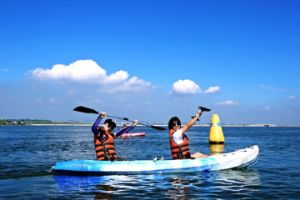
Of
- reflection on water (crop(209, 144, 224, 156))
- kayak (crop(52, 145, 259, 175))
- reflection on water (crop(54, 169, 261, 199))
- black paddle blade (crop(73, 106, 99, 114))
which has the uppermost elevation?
black paddle blade (crop(73, 106, 99, 114))

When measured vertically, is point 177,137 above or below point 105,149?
above

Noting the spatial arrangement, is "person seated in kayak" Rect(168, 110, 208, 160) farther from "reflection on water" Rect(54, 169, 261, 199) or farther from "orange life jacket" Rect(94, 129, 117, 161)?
"orange life jacket" Rect(94, 129, 117, 161)

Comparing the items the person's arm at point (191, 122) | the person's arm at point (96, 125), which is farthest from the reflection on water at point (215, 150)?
the person's arm at point (96, 125)

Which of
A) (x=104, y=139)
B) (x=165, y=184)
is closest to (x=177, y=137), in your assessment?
(x=165, y=184)

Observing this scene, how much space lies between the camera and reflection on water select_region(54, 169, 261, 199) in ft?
25.1

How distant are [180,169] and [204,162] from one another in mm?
1039

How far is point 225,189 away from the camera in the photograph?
8.08 metres

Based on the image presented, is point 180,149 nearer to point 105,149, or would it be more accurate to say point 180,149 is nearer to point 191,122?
point 191,122

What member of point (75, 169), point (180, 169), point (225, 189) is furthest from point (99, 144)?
point (225, 189)

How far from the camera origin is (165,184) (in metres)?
8.69

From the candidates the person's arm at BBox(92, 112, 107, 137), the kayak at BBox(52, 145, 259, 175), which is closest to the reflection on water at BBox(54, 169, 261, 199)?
the kayak at BBox(52, 145, 259, 175)

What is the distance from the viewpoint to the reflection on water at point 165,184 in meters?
7.64

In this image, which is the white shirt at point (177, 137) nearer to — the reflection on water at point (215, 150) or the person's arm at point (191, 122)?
the person's arm at point (191, 122)

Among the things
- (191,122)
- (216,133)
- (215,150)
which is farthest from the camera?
(216,133)
